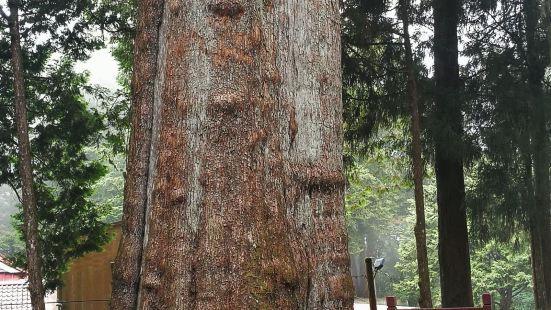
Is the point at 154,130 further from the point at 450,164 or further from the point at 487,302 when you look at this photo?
the point at 450,164

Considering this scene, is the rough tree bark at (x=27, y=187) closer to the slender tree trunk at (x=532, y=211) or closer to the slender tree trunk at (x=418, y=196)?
the slender tree trunk at (x=418, y=196)

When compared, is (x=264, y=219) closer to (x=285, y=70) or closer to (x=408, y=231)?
(x=285, y=70)

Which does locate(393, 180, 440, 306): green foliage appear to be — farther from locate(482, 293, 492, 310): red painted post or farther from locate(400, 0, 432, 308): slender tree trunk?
locate(482, 293, 492, 310): red painted post

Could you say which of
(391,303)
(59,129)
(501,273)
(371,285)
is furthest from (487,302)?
(501,273)

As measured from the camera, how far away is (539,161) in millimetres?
13531

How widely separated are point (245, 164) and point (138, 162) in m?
0.64

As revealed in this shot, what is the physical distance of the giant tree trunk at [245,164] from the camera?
211cm

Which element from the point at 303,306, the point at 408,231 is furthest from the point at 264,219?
the point at 408,231

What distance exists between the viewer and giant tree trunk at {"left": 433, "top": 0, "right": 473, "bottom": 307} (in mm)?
11422

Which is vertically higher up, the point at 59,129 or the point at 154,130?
the point at 59,129

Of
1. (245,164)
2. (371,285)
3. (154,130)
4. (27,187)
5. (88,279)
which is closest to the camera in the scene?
(245,164)

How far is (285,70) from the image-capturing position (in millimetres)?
2355

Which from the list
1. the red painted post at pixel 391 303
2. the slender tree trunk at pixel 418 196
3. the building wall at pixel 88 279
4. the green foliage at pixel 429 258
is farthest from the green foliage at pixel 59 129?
the green foliage at pixel 429 258

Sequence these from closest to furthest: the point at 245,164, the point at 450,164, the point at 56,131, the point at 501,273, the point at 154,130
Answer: the point at 245,164, the point at 154,130, the point at 450,164, the point at 56,131, the point at 501,273
